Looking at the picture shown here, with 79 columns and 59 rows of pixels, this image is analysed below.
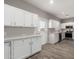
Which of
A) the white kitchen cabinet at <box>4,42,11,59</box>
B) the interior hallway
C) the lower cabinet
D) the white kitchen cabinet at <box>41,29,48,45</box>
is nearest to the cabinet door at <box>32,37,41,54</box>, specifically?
the lower cabinet

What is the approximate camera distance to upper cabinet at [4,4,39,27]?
2369 millimetres

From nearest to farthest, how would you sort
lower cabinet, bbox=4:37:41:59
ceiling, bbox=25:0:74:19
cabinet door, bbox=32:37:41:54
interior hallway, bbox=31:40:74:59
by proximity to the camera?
lower cabinet, bbox=4:37:41:59 < interior hallway, bbox=31:40:74:59 < cabinet door, bbox=32:37:41:54 < ceiling, bbox=25:0:74:19

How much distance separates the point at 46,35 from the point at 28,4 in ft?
9.91

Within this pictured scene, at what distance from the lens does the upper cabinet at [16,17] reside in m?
2.37

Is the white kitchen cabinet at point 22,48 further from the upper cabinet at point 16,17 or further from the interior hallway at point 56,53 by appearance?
the upper cabinet at point 16,17

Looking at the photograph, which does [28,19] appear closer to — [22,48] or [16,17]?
[16,17]

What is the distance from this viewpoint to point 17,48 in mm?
2418

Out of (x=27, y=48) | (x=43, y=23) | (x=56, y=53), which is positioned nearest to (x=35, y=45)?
(x=27, y=48)

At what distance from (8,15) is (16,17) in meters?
0.36

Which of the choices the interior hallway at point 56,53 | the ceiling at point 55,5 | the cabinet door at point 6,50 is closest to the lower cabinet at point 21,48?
the cabinet door at point 6,50

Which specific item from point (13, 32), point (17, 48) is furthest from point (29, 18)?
point (17, 48)

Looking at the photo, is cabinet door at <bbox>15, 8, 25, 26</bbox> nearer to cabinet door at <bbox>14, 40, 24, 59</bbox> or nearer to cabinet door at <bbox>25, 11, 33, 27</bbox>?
cabinet door at <bbox>25, 11, 33, 27</bbox>

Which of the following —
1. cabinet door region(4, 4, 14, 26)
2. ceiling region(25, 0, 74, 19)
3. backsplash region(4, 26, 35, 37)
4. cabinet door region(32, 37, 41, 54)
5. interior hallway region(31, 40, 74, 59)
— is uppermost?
ceiling region(25, 0, 74, 19)
